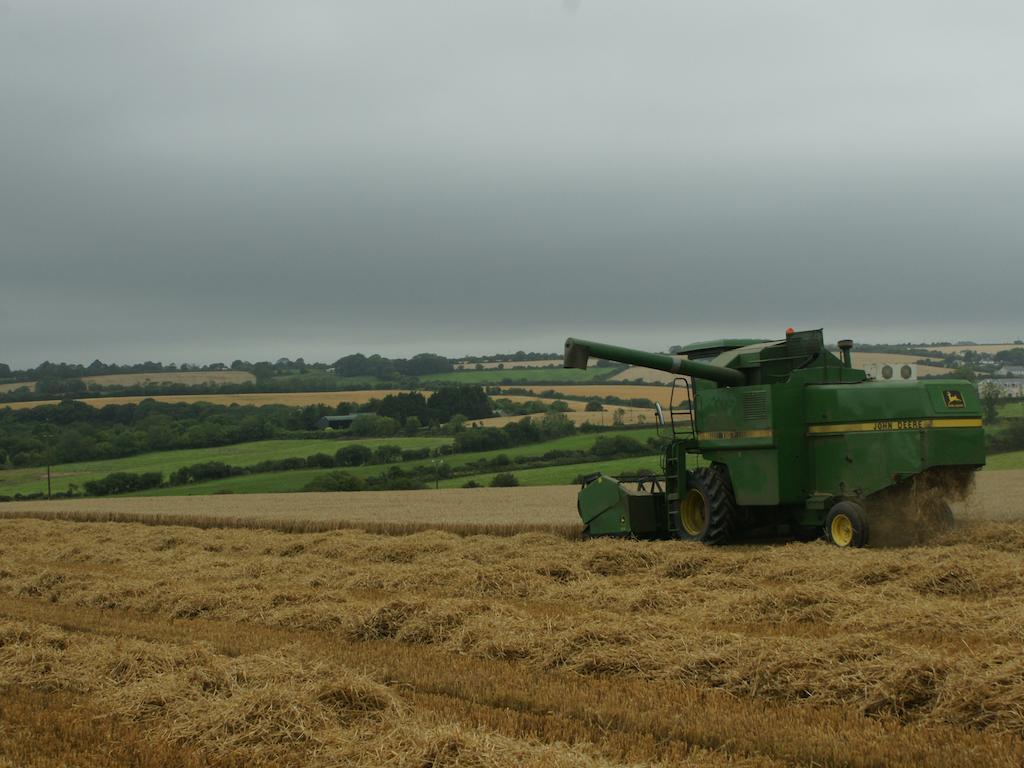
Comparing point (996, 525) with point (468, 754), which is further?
point (996, 525)

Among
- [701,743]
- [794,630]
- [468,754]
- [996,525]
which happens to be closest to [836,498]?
[996,525]

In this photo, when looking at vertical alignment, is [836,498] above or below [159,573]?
above

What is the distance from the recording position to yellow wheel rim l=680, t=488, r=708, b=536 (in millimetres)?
15266

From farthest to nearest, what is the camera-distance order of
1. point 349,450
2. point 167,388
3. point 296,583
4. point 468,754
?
point 167,388 < point 349,450 < point 296,583 < point 468,754

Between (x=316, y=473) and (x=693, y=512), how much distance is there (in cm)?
3129

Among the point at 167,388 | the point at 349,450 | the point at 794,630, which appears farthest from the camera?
the point at 167,388

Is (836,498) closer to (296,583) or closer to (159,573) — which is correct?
(296,583)

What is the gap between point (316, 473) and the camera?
4475 cm

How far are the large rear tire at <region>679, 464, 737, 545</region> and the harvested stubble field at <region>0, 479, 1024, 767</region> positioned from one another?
0.99 m

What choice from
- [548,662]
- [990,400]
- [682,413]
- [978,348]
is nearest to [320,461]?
[990,400]

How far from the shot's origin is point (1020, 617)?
7.97m

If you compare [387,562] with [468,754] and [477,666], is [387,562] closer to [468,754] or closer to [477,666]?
[477,666]

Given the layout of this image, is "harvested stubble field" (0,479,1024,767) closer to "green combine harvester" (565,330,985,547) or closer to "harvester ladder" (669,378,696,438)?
"green combine harvester" (565,330,985,547)

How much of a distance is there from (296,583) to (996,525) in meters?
8.57
